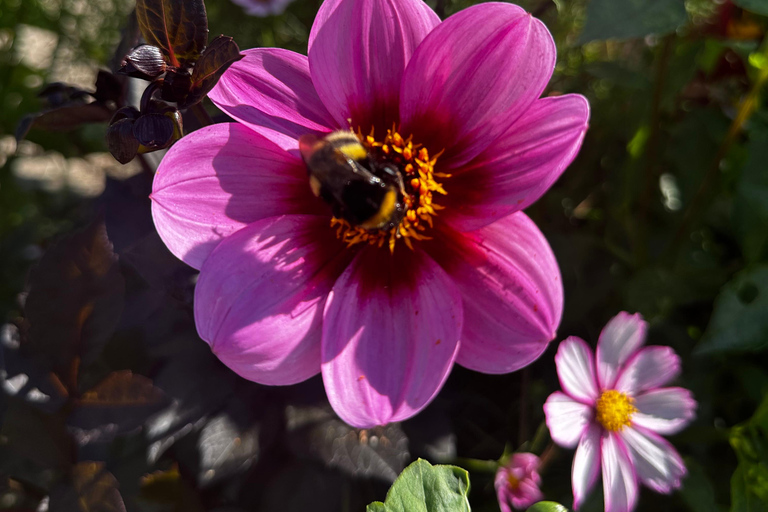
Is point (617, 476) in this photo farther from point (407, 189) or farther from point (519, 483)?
point (407, 189)

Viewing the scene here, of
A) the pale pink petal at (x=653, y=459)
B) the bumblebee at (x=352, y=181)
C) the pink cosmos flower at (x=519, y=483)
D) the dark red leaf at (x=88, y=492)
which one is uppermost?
the bumblebee at (x=352, y=181)

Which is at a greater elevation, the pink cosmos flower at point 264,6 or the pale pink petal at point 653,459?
the pink cosmos flower at point 264,6

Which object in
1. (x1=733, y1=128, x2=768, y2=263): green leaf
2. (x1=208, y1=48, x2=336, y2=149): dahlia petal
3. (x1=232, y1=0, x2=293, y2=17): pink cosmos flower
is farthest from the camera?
(x1=232, y1=0, x2=293, y2=17): pink cosmos flower

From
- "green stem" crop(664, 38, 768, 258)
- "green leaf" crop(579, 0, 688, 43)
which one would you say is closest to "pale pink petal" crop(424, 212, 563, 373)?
"green leaf" crop(579, 0, 688, 43)

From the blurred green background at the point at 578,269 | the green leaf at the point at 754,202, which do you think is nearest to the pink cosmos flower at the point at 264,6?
the blurred green background at the point at 578,269

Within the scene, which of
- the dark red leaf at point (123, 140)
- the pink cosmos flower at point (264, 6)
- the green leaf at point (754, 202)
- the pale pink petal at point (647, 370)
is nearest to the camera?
the dark red leaf at point (123, 140)

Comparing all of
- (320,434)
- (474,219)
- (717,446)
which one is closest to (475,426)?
(320,434)

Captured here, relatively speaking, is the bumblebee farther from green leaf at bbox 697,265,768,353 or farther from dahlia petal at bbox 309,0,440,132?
green leaf at bbox 697,265,768,353

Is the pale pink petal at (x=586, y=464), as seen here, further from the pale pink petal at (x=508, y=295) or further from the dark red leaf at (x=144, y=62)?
the dark red leaf at (x=144, y=62)
